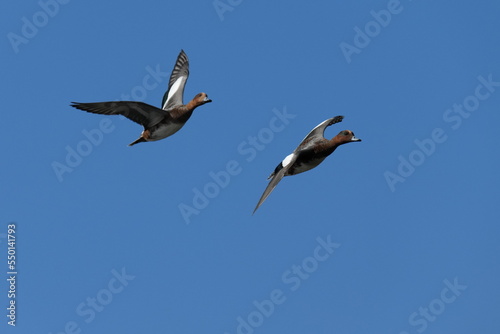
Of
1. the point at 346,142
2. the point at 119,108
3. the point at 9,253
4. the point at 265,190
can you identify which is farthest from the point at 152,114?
the point at 9,253

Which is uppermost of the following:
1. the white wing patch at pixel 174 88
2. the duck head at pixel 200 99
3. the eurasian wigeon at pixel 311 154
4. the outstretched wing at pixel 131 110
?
the white wing patch at pixel 174 88

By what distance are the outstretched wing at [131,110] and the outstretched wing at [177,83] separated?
1.45 metres

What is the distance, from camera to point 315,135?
2039 centimetres

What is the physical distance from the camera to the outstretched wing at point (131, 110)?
18.1 m

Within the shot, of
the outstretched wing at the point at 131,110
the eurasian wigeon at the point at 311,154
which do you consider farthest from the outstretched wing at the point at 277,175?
the outstretched wing at the point at 131,110

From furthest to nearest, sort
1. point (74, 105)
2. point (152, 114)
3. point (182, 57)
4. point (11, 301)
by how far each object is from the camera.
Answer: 1. point (182, 57)
2. point (11, 301)
3. point (152, 114)
4. point (74, 105)

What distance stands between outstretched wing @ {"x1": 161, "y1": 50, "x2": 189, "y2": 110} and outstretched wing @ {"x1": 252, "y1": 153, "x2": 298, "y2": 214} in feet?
10.1

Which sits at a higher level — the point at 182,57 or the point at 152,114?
the point at 182,57

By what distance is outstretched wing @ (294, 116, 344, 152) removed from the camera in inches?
787

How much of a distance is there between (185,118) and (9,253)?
585 centimetres

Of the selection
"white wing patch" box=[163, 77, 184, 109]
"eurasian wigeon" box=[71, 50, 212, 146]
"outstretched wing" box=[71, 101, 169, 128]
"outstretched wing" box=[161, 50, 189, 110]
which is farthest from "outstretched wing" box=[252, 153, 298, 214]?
"white wing patch" box=[163, 77, 184, 109]

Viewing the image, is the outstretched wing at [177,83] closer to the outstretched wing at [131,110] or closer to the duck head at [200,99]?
the duck head at [200,99]

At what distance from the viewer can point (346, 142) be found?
64.5 ft

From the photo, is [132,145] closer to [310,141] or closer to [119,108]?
[119,108]
